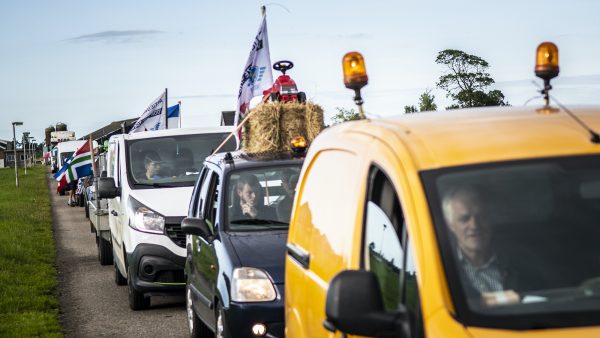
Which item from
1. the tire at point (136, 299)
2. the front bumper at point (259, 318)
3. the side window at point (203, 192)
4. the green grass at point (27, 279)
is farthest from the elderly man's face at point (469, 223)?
the tire at point (136, 299)

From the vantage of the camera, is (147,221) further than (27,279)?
No

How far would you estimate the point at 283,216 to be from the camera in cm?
988

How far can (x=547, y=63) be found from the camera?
5.34 meters

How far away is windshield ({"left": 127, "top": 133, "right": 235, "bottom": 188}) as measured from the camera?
14.3 meters

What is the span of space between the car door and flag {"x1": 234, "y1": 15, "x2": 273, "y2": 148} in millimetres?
7783

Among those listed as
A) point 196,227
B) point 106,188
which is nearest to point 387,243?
point 196,227

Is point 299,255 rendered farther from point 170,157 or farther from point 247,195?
point 170,157

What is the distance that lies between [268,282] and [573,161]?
450 centimetres

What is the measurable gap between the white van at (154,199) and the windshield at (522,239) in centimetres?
918

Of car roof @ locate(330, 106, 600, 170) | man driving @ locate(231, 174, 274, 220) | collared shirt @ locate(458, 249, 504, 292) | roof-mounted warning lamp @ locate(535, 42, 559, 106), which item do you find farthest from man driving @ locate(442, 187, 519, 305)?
man driving @ locate(231, 174, 274, 220)

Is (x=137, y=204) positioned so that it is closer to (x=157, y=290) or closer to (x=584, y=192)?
(x=157, y=290)

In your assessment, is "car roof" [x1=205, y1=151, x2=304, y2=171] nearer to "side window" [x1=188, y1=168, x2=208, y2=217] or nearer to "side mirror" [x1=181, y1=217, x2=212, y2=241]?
"side window" [x1=188, y1=168, x2=208, y2=217]

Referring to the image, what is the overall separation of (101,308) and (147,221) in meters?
1.45

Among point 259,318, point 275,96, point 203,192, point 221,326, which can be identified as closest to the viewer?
point 259,318
